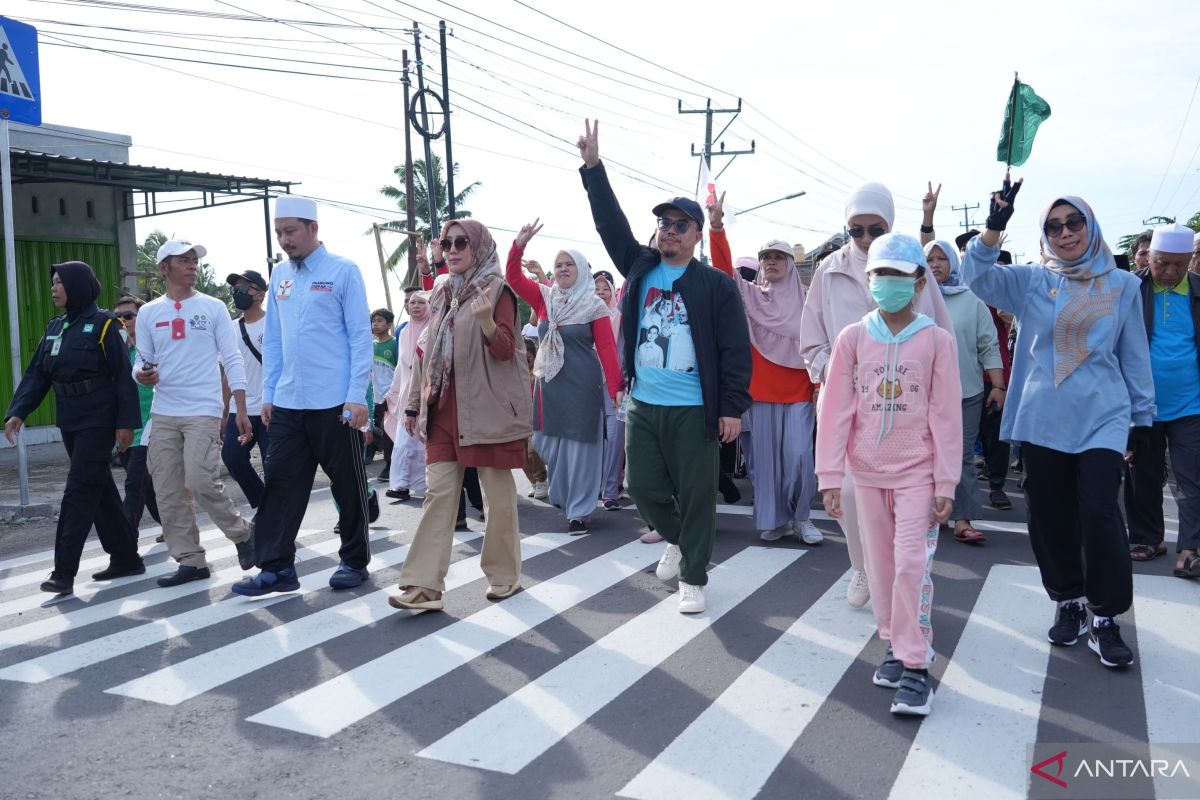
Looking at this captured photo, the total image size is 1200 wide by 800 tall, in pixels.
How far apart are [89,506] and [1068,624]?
219 inches

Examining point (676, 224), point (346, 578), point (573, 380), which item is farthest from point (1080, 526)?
point (573, 380)

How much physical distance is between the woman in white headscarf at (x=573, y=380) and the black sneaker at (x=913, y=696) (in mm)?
4054

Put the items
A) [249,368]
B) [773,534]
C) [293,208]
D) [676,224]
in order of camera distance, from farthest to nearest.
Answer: [249,368], [773,534], [293,208], [676,224]

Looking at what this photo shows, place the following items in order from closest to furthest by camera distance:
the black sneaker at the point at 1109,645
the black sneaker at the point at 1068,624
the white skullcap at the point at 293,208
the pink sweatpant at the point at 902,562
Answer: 1. the pink sweatpant at the point at 902,562
2. the black sneaker at the point at 1109,645
3. the black sneaker at the point at 1068,624
4. the white skullcap at the point at 293,208

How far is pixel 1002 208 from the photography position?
439 centimetres

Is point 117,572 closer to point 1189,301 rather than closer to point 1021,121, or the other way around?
point 1021,121

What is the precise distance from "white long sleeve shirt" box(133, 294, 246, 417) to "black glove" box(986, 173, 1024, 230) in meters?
4.63

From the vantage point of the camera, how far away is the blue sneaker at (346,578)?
603cm

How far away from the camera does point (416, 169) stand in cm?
4647

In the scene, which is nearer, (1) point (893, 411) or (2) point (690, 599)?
(1) point (893, 411)

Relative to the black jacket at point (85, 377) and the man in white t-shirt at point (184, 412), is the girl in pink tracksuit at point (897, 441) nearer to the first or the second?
the man in white t-shirt at point (184, 412)

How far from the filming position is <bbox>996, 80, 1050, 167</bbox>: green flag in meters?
5.86

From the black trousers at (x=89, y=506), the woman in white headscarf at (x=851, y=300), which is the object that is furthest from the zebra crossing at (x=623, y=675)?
the woman in white headscarf at (x=851, y=300)

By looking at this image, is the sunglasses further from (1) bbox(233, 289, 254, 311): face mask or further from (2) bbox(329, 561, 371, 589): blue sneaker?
(1) bbox(233, 289, 254, 311): face mask
